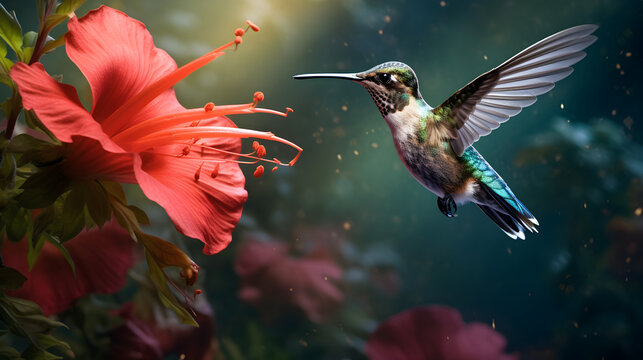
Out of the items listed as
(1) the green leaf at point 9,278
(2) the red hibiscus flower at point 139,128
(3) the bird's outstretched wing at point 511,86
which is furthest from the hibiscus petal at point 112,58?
(3) the bird's outstretched wing at point 511,86

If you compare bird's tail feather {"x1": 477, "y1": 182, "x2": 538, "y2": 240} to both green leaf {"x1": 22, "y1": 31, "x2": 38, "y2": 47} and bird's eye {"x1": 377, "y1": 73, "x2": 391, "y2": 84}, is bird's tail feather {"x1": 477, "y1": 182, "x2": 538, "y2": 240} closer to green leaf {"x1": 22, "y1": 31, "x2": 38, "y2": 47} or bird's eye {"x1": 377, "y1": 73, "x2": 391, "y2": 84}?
bird's eye {"x1": 377, "y1": 73, "x2": 391, "y2": 84}

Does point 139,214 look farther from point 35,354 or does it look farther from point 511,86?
point 511,86

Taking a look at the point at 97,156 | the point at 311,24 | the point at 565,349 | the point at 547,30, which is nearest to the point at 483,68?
the point at 547,30

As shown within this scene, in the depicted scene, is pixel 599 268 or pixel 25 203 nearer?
pixel 25 203

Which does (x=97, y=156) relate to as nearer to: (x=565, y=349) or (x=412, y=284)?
(x=412, y=284)

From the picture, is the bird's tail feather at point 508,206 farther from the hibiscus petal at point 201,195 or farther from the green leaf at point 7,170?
the green leaf at point 7,170

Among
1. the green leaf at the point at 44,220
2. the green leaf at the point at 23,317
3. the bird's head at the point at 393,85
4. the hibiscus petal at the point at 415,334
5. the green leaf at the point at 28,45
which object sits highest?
the bird's head at the point at 393,85

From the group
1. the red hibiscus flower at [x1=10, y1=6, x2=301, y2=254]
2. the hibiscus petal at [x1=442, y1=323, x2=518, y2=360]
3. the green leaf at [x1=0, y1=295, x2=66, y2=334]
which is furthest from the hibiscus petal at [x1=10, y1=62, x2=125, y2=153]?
the hibiscus petal at [x1=442, y1=323, x2=518, y2=360]
